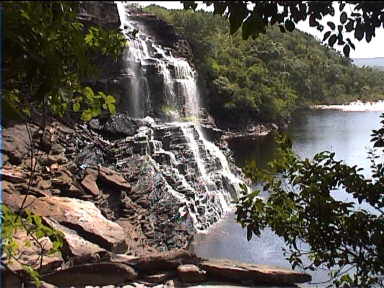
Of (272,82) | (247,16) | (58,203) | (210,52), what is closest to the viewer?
(247,16)

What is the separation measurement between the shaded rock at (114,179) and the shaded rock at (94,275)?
4681 mm

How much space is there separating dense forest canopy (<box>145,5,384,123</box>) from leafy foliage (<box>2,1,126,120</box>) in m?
18.2

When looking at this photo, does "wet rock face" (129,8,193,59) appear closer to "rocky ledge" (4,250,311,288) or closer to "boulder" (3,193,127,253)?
"boulder" (3,193,127,253)

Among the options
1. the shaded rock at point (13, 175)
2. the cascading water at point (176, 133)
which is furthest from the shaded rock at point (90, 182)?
the cascading water at point (176, 133)

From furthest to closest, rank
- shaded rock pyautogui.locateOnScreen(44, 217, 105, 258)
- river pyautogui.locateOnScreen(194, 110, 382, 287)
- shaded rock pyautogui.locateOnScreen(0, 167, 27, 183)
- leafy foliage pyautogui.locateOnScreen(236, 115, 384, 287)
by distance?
river pyautogui.locateOnScreen(194, 110, 382, 287), shaded rock pyautogui.locateOnScreen(0, 167, 27, 183), shaded rock pyautogui.locateOnScreen(44, 217, 105, 258), leafy foliage pyautogui.locateOnScreen(236, 115, 384, 287)

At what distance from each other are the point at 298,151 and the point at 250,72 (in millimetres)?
8045

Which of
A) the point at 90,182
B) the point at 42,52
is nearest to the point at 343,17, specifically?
the point at 42,52

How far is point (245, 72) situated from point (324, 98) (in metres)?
4.89

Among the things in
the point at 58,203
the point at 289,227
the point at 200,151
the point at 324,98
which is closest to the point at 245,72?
the point at 324,98

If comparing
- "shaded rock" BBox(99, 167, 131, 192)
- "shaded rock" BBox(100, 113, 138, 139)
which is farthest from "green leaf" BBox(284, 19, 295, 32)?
"shaded rock" BBox(100, 113, 138, 139)

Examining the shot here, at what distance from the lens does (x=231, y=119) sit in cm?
2102

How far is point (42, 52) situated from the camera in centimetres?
91

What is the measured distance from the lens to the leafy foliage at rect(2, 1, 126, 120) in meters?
0.86

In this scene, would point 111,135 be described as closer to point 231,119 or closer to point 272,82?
point 231,119
